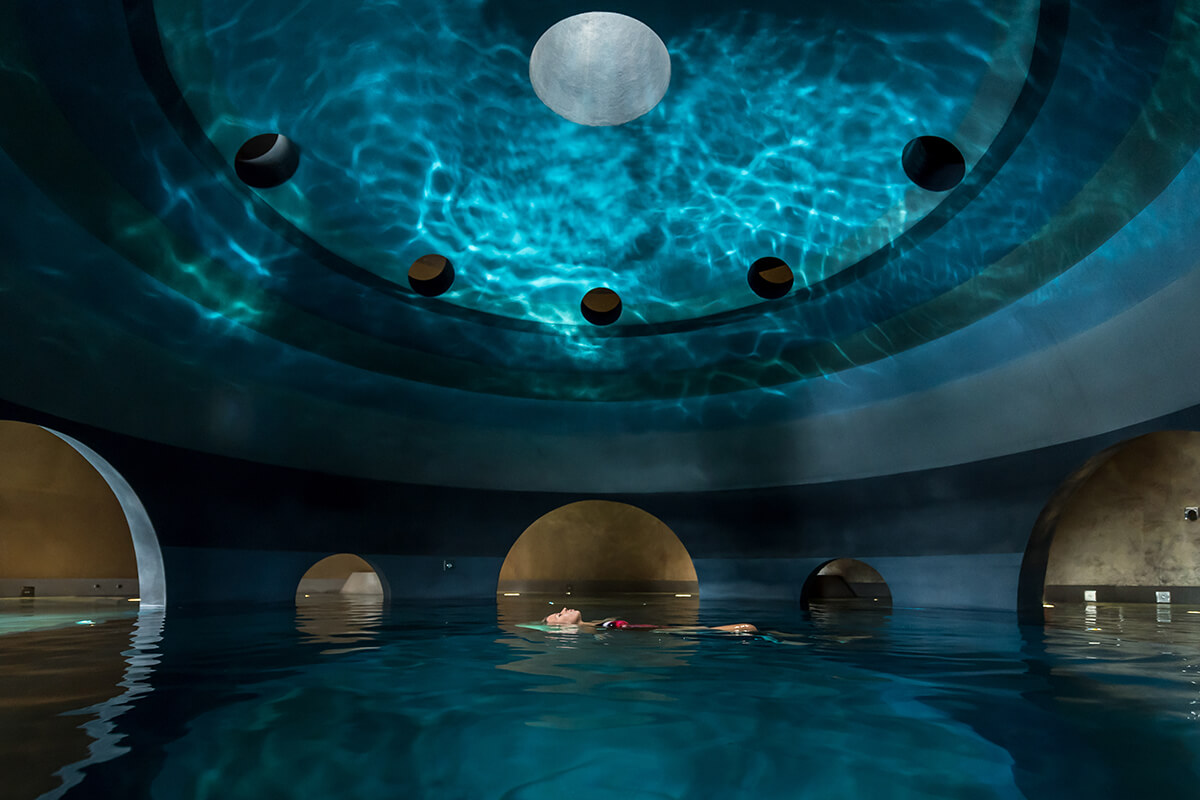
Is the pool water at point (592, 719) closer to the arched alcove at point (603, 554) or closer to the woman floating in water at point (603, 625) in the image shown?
the woman floating in water at point (603, 625)

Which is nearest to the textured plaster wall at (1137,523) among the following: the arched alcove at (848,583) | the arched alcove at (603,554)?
the arched alcove at (848,583)

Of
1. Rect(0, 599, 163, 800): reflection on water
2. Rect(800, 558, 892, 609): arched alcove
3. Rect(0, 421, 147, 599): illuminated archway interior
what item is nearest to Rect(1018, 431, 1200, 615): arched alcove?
Rect(800, 558, 892, 609): arched alcove

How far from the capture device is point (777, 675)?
448 cm

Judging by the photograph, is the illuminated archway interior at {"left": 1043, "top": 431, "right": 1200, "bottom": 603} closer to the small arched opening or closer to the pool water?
the small arched opening

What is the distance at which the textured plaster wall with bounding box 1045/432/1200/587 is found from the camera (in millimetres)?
14148

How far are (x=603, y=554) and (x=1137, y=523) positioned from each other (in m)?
12.9

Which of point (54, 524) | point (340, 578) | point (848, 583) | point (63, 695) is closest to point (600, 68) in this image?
point (63, 695)

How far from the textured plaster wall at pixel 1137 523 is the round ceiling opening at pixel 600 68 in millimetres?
11777

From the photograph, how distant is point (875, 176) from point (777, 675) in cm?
735

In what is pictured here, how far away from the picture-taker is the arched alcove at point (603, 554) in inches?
861

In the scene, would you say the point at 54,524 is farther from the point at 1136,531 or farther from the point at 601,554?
the point at 1136,531

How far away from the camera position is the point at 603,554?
22188 millimetres

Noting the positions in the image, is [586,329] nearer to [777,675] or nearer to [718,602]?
[718,602]

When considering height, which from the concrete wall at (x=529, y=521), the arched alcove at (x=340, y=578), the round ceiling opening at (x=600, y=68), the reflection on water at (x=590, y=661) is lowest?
the arched alcove at (x=340, y=578)
